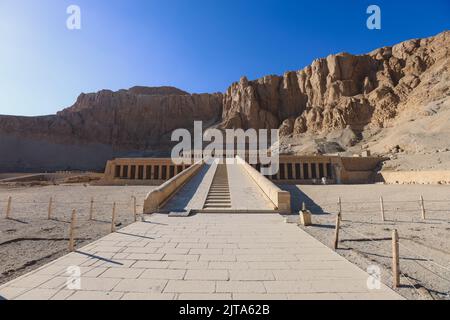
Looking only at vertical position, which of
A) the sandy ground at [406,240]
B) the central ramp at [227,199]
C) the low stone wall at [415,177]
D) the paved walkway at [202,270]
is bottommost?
the sandy ground at [406,240]

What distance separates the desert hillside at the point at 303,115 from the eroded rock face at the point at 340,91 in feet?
0.83

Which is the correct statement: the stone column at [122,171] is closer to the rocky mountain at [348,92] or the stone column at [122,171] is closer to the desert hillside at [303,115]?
the desert hillside at [303,115]

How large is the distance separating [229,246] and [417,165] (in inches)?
1257

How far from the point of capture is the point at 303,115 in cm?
6656

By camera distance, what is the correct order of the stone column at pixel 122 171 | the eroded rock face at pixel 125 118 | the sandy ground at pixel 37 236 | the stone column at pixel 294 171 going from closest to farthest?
the sandy ground at pixel 37 236 → the stone column at pixel 122 171 → the stone column at pixel 294 171 → the eroded rock face at pixel 125 118

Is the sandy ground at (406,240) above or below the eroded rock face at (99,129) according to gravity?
below

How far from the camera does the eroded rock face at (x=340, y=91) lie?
173ft

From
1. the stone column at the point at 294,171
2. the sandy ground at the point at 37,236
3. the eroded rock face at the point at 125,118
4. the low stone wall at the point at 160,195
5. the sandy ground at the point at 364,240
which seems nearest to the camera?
the sandy ground at the point at 364,240

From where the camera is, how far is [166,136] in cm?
8056

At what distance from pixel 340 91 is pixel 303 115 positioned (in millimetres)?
10646

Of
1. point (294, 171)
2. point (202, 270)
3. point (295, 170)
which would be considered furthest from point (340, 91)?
point (202, 270)

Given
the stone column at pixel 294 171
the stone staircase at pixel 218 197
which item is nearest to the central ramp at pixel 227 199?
the stone staircase at pixel 218 197

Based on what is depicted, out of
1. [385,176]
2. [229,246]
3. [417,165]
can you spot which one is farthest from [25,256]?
[417,165]

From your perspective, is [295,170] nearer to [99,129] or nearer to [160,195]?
[160,195]
